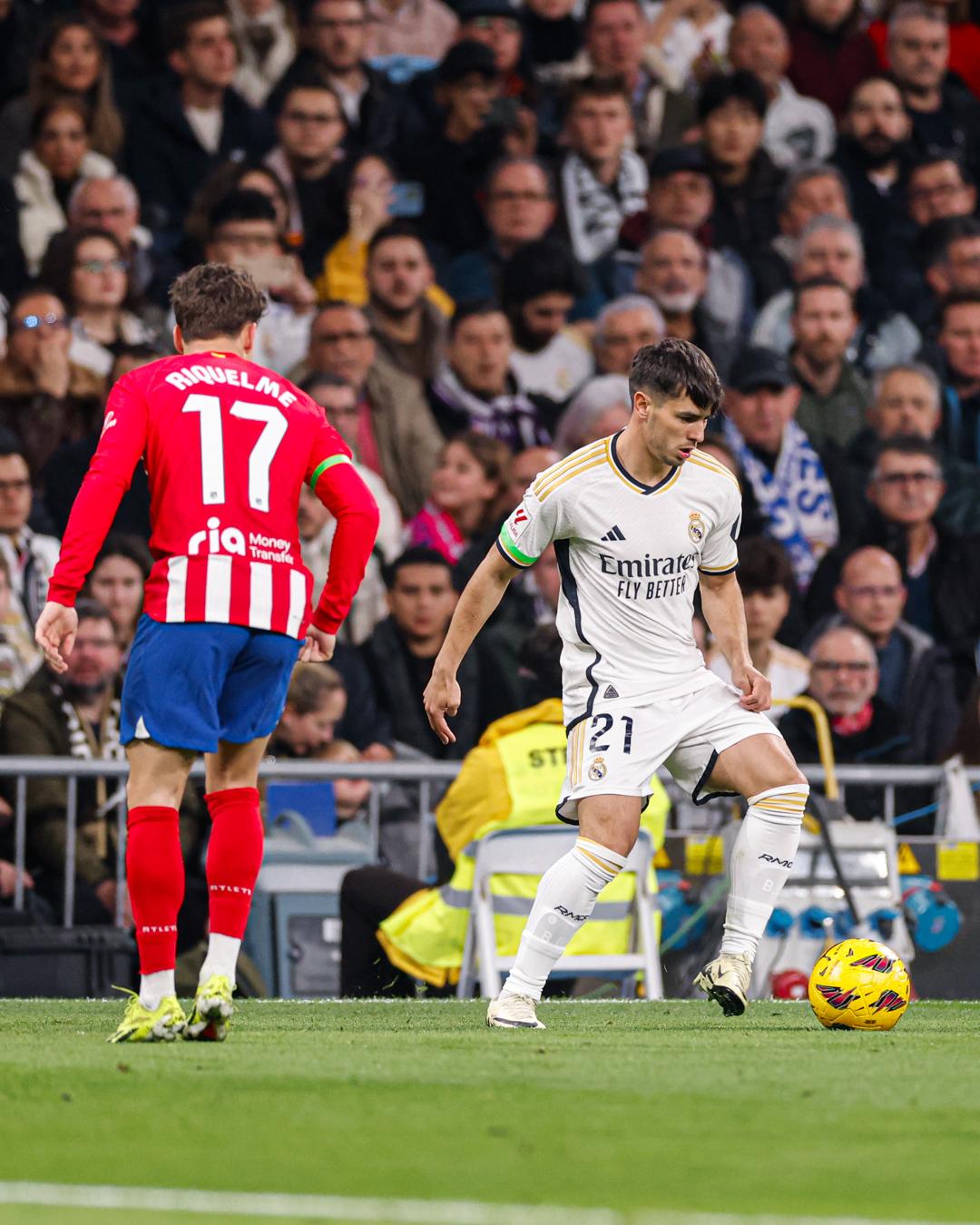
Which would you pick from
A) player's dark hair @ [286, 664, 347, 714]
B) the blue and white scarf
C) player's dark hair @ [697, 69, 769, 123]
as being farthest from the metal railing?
player's dark hair @ [697, 69, 769, 123]

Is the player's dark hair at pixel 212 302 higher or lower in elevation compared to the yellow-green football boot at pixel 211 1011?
higher

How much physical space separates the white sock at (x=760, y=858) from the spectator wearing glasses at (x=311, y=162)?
22.7 feet

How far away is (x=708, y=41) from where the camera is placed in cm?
1441

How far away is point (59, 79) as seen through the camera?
11.9 metres

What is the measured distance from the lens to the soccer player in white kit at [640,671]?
6059mm

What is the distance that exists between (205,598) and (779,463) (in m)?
7.53

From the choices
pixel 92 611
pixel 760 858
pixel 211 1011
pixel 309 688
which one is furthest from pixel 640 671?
pixel 309 688

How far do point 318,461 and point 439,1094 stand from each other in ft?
7.06

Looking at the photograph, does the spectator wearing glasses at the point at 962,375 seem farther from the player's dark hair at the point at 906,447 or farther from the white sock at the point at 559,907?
the white sock at the point at 559,907

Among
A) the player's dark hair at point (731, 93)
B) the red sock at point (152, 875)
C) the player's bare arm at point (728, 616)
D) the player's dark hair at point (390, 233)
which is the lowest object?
the red sock at point (152, 875)

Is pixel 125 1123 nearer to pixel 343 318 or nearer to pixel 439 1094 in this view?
pixel 439 1094

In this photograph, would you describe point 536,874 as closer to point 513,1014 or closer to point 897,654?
point 513,1014

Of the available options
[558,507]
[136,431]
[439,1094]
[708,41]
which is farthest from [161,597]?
[708,41]

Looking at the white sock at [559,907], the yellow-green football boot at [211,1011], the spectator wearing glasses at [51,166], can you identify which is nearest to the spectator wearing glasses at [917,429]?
the spectator wearing glasses at [51,166]
